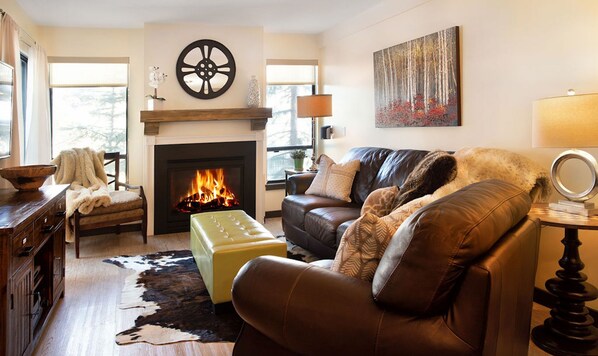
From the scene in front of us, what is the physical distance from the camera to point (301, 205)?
4.09 m

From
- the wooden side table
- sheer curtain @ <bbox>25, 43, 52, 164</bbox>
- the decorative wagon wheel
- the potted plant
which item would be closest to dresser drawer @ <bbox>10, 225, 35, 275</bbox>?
sheer curtain @ <bbox>25, 43, 52, 164</bbox>

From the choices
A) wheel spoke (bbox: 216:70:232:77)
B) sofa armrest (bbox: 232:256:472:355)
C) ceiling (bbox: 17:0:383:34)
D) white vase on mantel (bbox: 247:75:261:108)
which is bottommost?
sofa armrest (bbox: 232:256:472:355)

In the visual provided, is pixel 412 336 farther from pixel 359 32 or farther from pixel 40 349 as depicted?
pixel 359 32

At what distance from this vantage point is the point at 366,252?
5.20 feet

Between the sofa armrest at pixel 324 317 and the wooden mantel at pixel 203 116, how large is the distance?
146 inches

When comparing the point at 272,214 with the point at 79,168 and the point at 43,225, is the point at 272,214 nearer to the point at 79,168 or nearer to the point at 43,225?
the point at 79,168

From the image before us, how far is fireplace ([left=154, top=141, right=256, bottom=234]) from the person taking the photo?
17.0 ft

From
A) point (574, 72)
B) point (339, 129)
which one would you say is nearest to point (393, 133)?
point (339, 129)

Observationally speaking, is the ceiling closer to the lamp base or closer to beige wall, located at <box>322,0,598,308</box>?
beige wall, located at <box>322,0,598,308</box>

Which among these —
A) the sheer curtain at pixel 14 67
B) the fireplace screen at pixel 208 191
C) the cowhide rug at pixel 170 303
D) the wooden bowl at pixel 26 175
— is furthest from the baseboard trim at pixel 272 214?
the wooden bowl at pixel 26 175

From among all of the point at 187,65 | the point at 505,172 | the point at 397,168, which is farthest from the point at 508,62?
the point at 187,65

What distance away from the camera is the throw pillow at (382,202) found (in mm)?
2770

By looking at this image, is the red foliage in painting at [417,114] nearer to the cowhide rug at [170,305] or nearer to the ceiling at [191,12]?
the ceiling at [191,12]

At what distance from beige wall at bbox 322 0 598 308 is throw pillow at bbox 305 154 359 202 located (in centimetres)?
60
